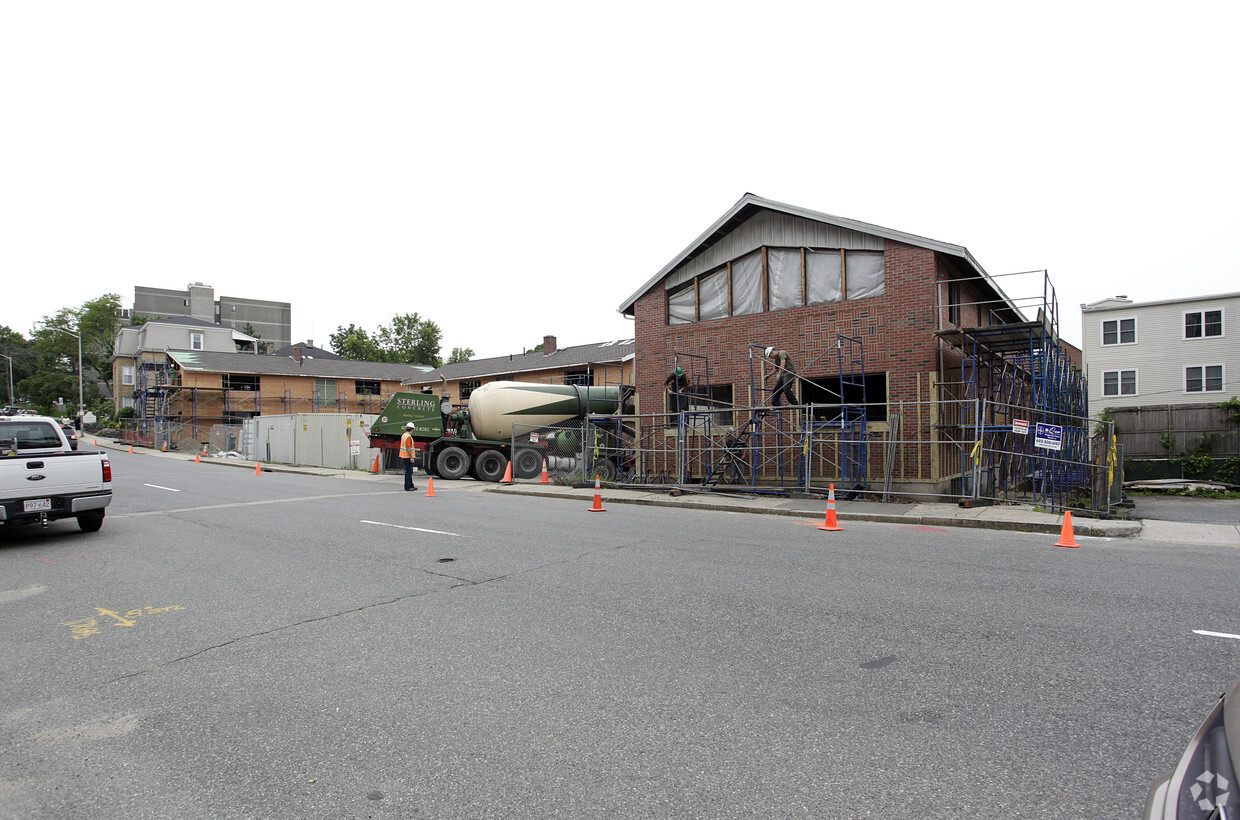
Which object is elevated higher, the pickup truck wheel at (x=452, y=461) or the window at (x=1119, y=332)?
the window at (x=1119, y=332)

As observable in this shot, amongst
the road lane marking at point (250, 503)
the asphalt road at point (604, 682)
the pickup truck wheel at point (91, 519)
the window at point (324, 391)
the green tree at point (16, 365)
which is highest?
the green tree at point (16, 365)

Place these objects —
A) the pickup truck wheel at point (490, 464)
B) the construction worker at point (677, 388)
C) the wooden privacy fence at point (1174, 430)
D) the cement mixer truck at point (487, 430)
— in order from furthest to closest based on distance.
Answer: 1. the wooden privacy fence at point (1174, 430)
2. the pickup truck wheel at point (490, 464)
3. the cement mixer truck at point (487, 430)
4. the construction worker at point (677, 388)

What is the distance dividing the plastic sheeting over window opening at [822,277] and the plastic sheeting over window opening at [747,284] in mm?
1278

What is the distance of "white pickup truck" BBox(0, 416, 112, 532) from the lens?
897 cm

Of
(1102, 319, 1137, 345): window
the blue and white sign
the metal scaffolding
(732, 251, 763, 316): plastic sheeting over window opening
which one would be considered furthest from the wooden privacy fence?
(732, 251, 763, 316): plastic sheeting over window opening

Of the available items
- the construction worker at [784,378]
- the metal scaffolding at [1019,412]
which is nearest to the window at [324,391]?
the construction worker at [784,378]

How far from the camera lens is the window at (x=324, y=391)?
48.9 meters

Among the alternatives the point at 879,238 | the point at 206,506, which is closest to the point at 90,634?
the point at 206,506

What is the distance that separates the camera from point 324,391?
49.5 m

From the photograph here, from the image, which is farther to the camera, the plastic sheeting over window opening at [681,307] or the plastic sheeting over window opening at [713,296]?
the plastic sheeting over window opening at [681,307]

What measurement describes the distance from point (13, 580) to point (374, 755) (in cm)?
645

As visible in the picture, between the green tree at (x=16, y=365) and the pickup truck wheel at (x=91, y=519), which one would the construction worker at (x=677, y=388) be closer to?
the pickup truck wheel at (x=91, y=519)

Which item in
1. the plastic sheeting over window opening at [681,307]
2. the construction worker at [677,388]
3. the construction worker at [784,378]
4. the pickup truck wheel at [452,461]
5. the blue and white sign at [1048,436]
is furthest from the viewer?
the pickup truck wheel at [452,461]

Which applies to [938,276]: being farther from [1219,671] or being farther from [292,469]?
[292,469]
